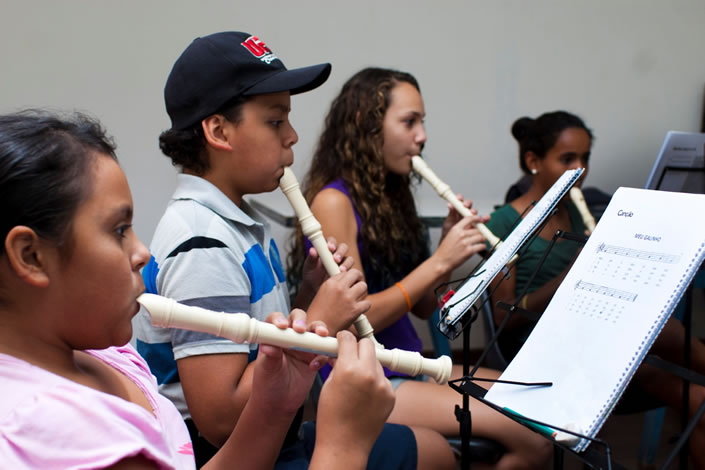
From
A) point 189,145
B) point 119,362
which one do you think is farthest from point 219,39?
point 119,362

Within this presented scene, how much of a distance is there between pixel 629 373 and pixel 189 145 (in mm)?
830

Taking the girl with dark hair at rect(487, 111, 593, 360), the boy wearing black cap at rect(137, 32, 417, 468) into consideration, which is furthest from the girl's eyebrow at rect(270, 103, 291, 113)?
the girl with dark hair at rect(487, 111, 593, 360)

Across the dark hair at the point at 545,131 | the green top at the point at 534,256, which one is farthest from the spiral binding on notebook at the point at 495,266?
the dark hair at the point at 545,131

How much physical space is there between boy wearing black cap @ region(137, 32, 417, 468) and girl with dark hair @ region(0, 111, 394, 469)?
209 millimetres

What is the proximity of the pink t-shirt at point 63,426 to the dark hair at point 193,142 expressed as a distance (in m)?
0.64

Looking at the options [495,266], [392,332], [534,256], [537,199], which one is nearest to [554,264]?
[534,256]

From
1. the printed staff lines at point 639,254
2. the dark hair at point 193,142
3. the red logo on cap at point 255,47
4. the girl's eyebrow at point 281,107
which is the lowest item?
the printed staff lines at point 639,254

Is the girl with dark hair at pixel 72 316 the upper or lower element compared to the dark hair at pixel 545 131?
upper

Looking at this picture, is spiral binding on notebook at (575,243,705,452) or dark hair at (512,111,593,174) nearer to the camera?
spiral binding on notebook at (575,243,705,452)

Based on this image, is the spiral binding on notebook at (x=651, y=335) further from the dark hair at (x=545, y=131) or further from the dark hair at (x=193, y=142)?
the dark hair at (x=545, y=131)

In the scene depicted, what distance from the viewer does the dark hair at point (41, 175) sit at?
1.87 feet

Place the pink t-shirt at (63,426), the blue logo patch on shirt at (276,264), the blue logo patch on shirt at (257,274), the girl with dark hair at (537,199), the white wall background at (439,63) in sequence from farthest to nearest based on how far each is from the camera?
the white wall background at (439,63) < the girl with dark hair at (537,199) < the blue logo patch on shirt at (276,264) < the blue logo patch on shirt at (257,274) < the pink t-shirt at (63,426)

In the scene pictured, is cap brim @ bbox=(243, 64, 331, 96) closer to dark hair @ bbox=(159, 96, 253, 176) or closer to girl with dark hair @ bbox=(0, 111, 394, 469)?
dark hair @ bbox=(159, 96, 253, 176)

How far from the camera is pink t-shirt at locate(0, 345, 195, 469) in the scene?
513mm
